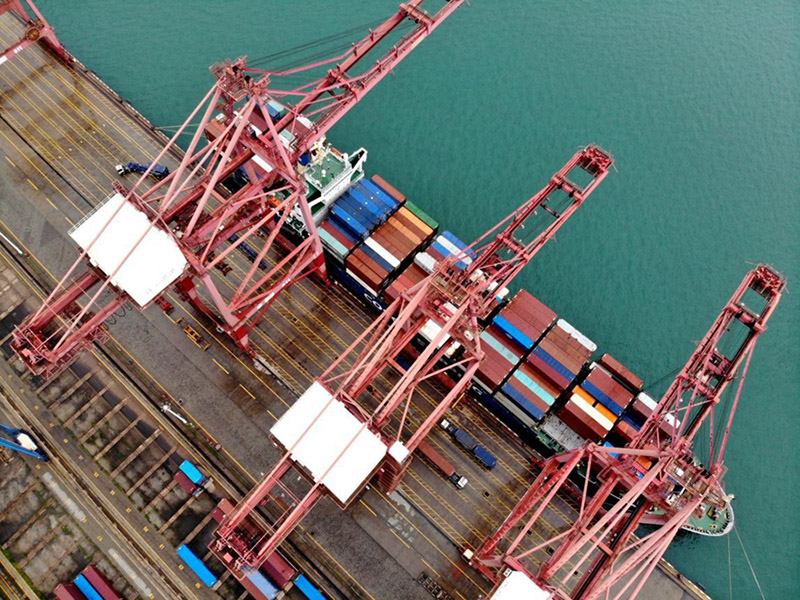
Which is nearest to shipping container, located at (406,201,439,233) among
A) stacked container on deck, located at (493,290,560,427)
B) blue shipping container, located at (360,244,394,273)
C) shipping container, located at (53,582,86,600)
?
blue shipping container, located at (360,244,394,273)

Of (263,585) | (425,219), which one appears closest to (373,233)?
(425,219)

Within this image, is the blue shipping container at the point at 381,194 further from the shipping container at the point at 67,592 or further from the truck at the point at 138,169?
the shipping container at the point at 67,592

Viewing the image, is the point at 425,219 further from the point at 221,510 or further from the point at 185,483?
the point at 185,483

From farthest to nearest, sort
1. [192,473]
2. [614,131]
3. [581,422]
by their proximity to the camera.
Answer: [614,131] < [581,422] < [192,473]

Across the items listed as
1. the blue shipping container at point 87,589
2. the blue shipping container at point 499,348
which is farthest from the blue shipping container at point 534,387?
the blue shipping container at point 87,589

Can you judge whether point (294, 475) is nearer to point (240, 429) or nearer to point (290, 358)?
point (240, 429)

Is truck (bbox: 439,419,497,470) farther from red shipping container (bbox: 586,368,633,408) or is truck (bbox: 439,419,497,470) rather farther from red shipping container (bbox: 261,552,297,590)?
red shipping container (bbox: 261,552,297,590)
